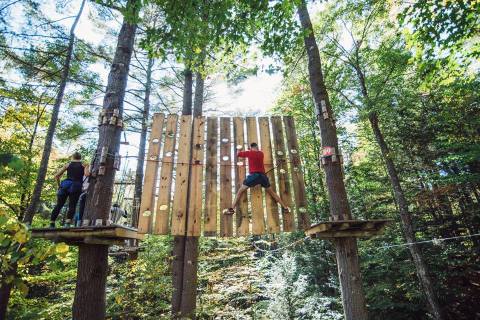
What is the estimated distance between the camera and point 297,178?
204 inches

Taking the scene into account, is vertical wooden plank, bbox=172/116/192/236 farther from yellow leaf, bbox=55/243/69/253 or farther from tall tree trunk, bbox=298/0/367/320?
yellow leaf, bbox=55/243/69/253

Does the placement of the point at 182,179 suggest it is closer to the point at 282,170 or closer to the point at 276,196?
the point at 276,196

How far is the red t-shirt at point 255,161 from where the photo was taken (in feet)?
16.2

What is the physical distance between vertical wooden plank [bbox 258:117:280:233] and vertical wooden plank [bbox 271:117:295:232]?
12cm

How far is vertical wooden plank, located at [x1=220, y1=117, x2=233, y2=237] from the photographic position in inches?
185

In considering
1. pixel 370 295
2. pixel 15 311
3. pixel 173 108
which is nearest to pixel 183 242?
pixel 15 311

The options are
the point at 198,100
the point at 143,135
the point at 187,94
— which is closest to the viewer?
the point at 198,100

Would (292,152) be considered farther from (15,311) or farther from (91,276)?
(15,311)

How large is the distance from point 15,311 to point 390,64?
13.6 m

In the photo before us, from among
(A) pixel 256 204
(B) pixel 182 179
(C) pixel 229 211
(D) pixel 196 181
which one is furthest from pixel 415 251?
(B) pixel 182 179

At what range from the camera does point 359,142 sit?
16.1 meters

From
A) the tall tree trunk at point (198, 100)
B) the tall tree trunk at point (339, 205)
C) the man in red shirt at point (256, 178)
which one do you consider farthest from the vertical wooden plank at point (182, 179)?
the tall tree trunk at point (198, 100)

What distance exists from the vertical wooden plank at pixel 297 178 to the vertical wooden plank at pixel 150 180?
7.82 feet

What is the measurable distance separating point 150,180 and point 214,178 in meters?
1.07
